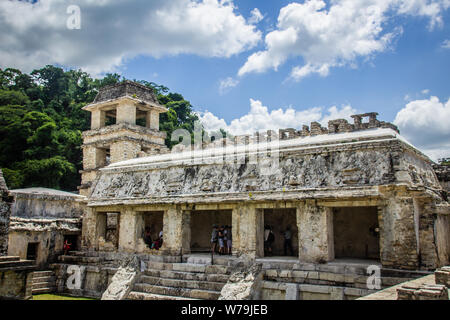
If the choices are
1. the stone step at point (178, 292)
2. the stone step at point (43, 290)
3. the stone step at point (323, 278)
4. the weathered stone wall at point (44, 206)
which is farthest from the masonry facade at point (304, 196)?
the weathered stone wall at point (44, 206)

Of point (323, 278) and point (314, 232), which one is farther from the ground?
point (314, 232)

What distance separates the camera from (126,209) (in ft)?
44.2

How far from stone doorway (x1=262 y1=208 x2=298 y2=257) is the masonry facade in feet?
Result: 0.16

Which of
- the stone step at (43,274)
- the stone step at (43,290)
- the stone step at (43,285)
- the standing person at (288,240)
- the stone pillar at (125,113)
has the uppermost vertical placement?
the stone pillar at (125,113)

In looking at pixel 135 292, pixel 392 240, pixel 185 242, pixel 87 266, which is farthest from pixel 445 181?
pixel 87 266

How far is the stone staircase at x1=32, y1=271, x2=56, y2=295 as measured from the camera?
44.4 ft

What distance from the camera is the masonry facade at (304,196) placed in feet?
30.1

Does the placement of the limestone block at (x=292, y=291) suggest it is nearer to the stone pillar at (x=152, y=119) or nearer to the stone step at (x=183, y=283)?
the stone step at (x=183, y=283)

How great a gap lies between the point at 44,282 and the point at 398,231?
1196 cm

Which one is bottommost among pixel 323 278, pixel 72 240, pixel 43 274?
pixel 43 274

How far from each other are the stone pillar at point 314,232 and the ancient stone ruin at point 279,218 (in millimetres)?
26

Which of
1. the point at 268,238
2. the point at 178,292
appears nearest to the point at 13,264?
the point at 178,292

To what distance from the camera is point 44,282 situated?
13.9 m

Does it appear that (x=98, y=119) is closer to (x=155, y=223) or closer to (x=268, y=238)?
(x=155, y=223)
